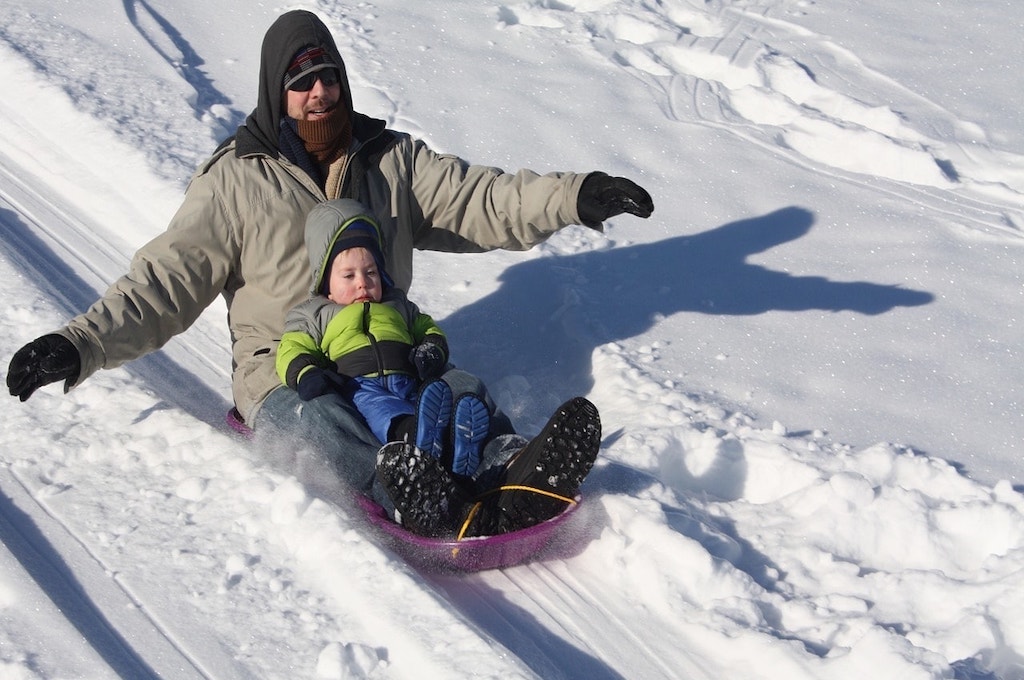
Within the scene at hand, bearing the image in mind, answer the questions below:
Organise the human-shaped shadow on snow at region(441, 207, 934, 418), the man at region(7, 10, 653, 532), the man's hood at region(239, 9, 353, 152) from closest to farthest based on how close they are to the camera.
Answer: the man at region(7, 10, 653, 532) → the man's hood at region(239, 9, 353, 152) → the human-shaped shadow on snow at region(441, 207, 934, 418)

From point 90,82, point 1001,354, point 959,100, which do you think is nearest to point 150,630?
point 1001,354

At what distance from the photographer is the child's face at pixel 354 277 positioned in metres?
3.38

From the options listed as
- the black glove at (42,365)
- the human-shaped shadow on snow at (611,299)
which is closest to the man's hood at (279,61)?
the black glove at (42,365)

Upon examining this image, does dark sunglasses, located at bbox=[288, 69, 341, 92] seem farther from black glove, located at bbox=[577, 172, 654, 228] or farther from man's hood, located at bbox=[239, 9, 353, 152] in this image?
black glove, located at bbox=[577, 172, 654, 228]

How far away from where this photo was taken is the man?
11.0 feet

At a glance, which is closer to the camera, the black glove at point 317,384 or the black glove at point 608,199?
the black glove at point 317,384

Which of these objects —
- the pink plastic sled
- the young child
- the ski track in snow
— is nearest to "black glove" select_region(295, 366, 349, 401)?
the young child

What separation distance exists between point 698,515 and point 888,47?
441 centimetres

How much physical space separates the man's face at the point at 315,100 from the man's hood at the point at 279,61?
1.2 inches

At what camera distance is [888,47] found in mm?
6746

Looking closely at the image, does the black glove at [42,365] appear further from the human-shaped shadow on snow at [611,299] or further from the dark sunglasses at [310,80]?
the human-shaped shadow on snow at [611,299]

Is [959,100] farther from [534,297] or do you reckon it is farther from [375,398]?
[375,398]

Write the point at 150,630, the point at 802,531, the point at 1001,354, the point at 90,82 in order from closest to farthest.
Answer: the point at 150,630 < the point at 802,531 < the point at 1001,354 < the point at 90,82

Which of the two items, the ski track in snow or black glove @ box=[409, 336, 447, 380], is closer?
the ski track in snow
